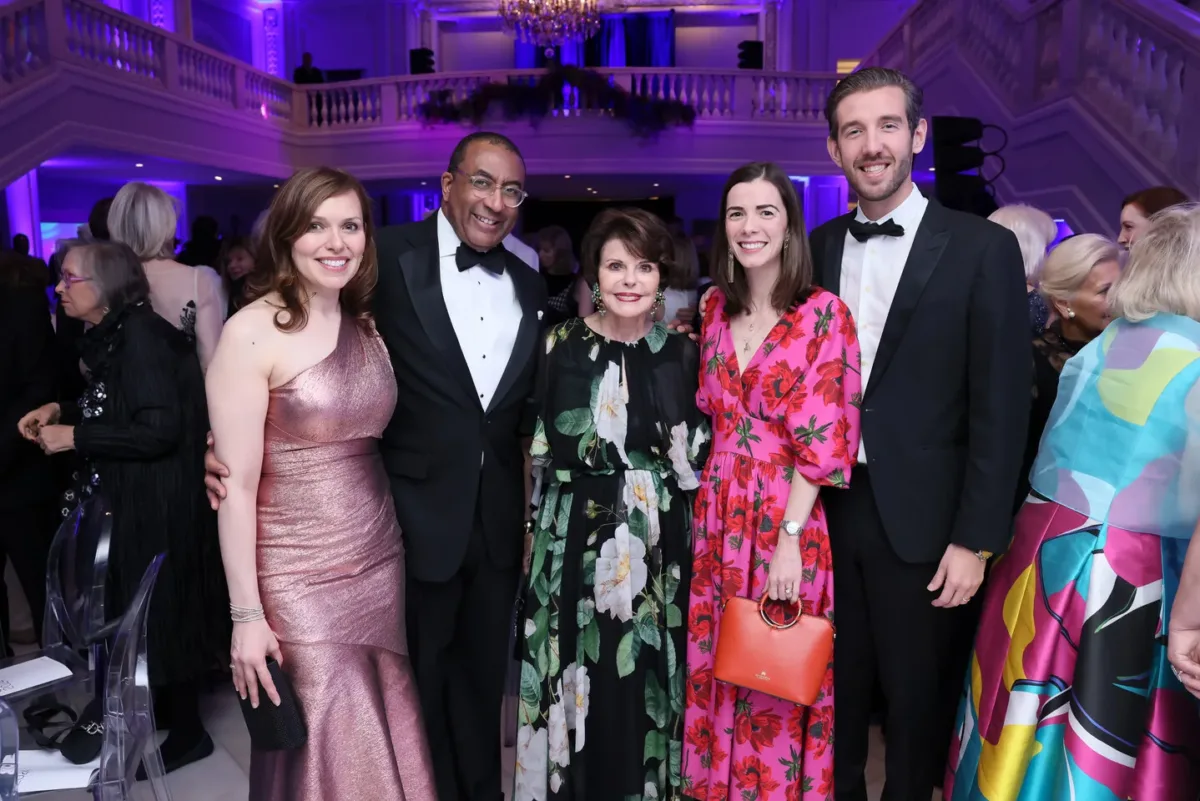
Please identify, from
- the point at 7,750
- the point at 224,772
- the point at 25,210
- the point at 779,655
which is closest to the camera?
the point at 7,750

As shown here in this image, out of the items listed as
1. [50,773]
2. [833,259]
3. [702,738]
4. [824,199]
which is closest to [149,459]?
[50,773]

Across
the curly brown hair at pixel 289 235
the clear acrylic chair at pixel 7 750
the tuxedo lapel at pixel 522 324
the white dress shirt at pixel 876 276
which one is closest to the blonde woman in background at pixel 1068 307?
the white dress shirt at pixel 876 276

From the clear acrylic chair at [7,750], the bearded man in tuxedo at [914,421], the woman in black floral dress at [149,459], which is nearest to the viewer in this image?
the clear acrylic chair at [7,750]

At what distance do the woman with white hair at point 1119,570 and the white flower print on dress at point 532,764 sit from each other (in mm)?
998

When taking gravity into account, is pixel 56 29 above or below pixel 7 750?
above

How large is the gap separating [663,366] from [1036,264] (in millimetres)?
1439

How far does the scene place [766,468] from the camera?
Result: 2.07m

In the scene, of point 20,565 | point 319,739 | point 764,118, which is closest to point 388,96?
point 764,118

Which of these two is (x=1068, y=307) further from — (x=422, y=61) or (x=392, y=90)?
(x=422, y=61)

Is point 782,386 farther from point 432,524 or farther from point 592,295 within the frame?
point 432,524

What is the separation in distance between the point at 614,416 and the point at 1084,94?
4.22m

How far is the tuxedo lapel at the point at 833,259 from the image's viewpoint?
2.16 m

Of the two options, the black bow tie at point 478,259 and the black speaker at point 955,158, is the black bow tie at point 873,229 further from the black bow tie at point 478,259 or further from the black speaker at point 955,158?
the black speaker at point 955,158

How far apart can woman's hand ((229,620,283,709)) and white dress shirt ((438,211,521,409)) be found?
0.72m
